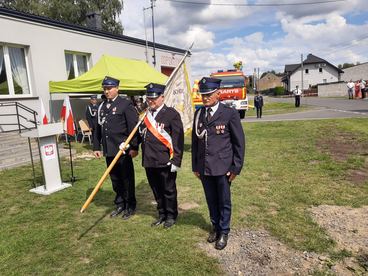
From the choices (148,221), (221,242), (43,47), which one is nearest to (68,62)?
(43,47)

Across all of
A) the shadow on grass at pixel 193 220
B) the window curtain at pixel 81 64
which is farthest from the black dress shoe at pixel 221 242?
the window curtain at pixel 81 64

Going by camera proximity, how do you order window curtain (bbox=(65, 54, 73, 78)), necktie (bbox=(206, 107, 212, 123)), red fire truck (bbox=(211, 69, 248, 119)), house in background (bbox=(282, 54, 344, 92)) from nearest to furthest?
1. necktie (bbox=(206, 107, 212, 123))
2. window curtain (bbox=(65, 54, 73, 78))
3. red fire truck (bbox=(211, 69, 248, 119))
4. house in background (bbox=(282, 54, 344, 92))

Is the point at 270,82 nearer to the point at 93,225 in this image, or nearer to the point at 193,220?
the point at 193,220

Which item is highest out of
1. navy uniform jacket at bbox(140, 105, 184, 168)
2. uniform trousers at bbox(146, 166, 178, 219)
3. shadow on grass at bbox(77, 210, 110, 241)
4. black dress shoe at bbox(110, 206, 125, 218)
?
navy uniform jacket at bbox(140, 105, 184, 168)

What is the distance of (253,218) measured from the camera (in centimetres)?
491

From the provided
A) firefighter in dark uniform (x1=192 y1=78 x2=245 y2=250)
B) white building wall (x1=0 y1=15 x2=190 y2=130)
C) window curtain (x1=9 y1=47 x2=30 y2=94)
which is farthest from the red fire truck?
firefighter in dark uniform (x1=192 y1=78 x2=245 y2=250)

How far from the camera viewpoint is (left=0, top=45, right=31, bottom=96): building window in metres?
12.8

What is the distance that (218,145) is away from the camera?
150 inches

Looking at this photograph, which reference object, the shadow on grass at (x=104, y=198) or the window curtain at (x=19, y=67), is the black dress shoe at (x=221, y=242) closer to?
the shadow on grass at (x=104, y=198)

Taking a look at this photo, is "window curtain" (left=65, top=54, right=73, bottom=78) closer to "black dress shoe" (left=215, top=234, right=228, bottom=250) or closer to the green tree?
the green tree

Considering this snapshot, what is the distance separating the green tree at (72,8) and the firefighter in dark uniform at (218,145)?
2644 centimetres

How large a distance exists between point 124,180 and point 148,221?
74 cm

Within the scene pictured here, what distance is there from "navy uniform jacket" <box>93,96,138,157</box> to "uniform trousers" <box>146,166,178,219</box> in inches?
21.5

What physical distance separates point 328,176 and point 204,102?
4.41 meters
